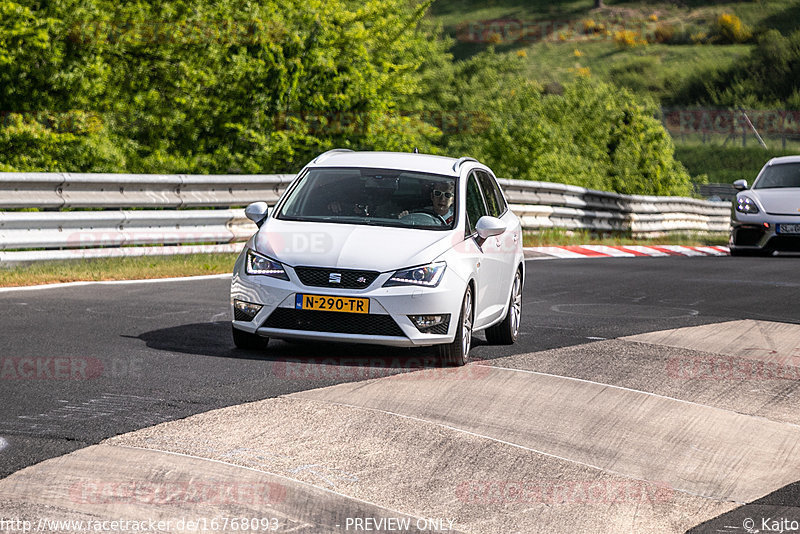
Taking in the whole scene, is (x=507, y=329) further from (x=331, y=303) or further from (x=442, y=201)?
(x=331, y=303)

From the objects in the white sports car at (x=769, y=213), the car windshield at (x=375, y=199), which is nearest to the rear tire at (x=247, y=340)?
the car windshield at (x=375, y=199)

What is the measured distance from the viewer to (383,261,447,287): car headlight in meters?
7.93

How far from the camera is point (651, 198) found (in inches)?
1099

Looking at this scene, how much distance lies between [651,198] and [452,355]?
67.8 ft

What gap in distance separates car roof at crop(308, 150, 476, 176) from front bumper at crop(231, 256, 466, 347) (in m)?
1.40

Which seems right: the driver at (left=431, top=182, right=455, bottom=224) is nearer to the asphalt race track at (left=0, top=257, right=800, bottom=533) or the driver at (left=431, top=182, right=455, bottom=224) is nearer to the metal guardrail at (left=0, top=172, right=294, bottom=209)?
the asphalt race track at (left=0, top=257, right=800, bottom=533)

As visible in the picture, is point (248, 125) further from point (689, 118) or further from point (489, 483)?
point (689, 118)

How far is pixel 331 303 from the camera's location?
7867mm

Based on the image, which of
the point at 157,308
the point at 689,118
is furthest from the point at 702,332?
the point at 689,118

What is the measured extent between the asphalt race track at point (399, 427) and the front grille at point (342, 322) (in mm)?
244

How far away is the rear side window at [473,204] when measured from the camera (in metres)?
8.87

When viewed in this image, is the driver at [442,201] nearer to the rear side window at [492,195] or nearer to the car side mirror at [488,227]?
the car side mirror at [488,227]

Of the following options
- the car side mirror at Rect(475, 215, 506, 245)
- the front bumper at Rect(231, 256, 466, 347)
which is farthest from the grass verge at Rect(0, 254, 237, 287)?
the car side mirror at Rect(475, 215, 506, 245)

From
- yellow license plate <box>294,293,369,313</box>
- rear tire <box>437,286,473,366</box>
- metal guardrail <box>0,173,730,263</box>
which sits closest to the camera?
yellow license plate <box>294,293,369,313</box>
